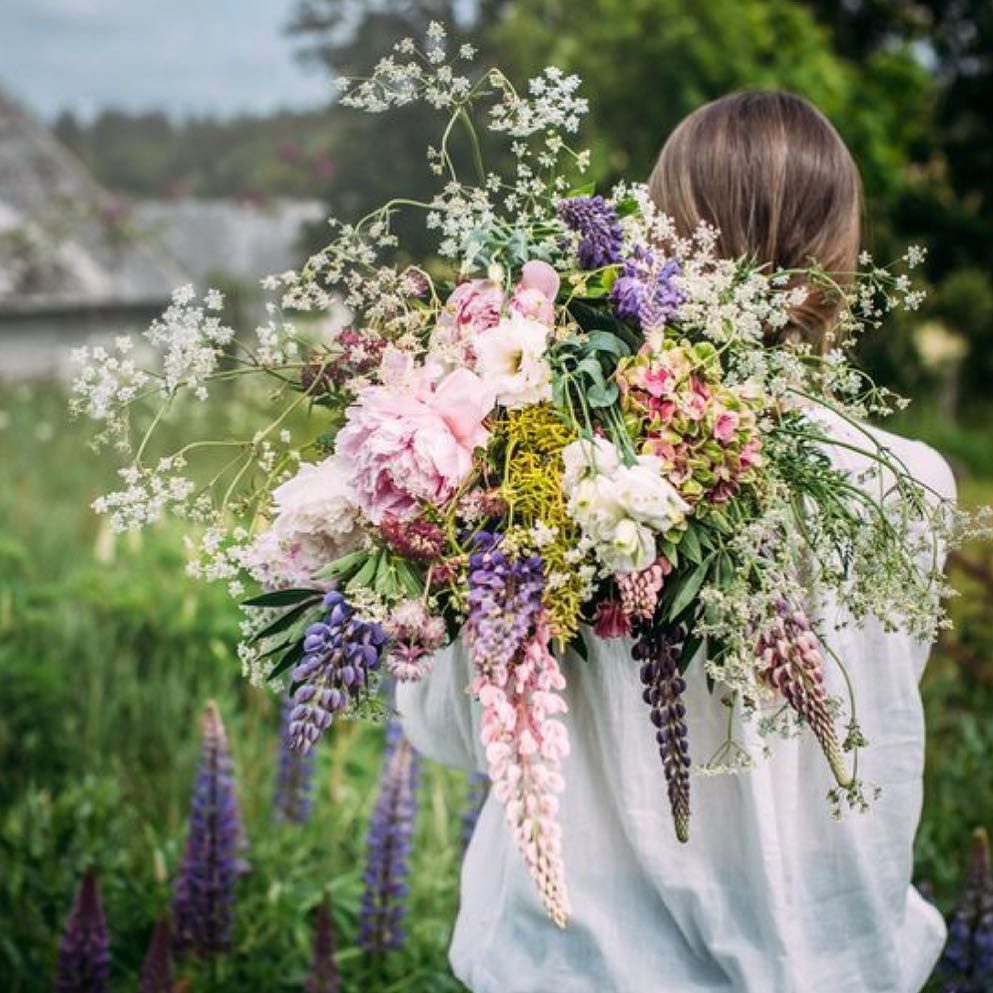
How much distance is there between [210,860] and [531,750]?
1.89 m

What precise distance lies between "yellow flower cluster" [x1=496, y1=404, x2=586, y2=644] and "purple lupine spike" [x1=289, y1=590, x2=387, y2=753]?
0.22 m

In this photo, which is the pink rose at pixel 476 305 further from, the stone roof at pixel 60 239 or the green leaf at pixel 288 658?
the stone roof at pixel 60 239

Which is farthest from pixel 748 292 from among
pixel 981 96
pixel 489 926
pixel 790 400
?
pixel 981 96

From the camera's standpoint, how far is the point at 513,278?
1849 millimetres

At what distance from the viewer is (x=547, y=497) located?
5.54 feet

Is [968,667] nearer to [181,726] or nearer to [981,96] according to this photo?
[181,726]

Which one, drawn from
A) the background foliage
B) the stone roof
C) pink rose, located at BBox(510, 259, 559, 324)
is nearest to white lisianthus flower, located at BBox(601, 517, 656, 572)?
pink rose, located at BBox(510, 259, 559, 324)

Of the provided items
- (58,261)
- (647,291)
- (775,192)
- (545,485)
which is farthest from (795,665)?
(58,261)

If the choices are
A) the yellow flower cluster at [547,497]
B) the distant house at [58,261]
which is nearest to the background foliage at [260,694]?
the yellow flower cluster at [547,497]

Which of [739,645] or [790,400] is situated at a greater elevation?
[790,400]

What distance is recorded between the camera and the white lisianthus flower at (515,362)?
170 cm

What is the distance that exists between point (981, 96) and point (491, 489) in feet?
74.7

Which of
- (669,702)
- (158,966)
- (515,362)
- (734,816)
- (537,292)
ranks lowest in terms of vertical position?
(158,966)

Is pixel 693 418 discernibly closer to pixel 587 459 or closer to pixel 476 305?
pixel 587 459
